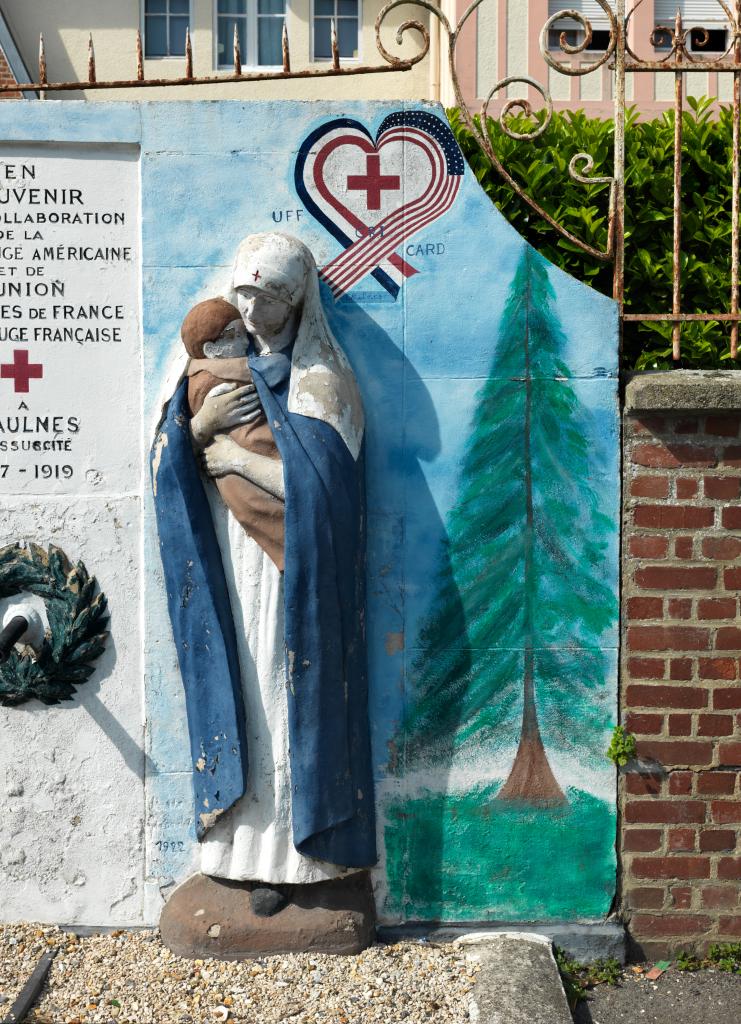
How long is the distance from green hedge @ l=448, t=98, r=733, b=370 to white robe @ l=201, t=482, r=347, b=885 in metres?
2.07

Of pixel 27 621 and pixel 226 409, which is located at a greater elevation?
pixel 226 409

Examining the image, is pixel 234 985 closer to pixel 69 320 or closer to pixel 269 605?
pixel 269 605

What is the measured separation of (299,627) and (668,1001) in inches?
68.8

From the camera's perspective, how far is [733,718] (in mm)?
4066

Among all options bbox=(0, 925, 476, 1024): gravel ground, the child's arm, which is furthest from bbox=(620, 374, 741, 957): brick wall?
the child's arm

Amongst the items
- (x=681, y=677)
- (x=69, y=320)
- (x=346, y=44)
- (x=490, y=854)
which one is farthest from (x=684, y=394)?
(x=346, y=44)

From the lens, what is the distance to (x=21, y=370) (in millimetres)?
4086

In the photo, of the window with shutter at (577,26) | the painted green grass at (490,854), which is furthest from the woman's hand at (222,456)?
the window with shutter at (577,26)

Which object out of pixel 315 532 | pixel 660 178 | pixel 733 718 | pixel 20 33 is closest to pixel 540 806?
pixel 733 718

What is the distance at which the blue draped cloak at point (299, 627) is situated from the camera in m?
3.77

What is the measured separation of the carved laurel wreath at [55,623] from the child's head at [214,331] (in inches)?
34.1

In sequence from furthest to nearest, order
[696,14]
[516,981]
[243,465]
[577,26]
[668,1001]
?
[696,14] < [577,26] < [668,1001] < [243,465] < [516,981]

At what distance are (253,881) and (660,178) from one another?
3.34 m

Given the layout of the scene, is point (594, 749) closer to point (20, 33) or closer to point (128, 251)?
point (128, 251)
